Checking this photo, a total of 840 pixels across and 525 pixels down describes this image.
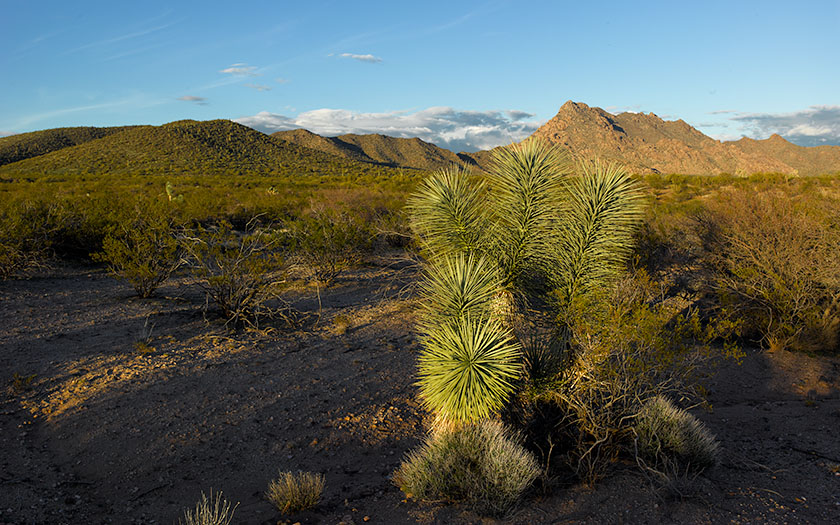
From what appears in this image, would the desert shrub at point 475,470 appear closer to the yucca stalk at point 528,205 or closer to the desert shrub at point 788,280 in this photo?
the yucca stalk at point 528,205

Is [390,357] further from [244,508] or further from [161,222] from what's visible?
[161,222]

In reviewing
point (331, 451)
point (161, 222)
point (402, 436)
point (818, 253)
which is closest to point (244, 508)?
point (331, 451)

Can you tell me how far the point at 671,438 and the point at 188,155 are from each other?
5851cm

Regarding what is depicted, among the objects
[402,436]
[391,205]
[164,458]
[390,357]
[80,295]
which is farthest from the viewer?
[391,205]

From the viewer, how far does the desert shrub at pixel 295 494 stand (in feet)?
14.0

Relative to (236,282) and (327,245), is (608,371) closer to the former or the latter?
(236,282)

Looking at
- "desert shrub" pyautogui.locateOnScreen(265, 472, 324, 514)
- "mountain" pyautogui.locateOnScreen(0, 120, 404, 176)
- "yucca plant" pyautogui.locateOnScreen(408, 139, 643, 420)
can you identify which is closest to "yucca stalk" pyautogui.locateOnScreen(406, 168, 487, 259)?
"yucca plant" pyautogui.locateOnScreen(408, 139, 643, 420)

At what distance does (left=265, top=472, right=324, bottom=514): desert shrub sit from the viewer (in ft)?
14.0

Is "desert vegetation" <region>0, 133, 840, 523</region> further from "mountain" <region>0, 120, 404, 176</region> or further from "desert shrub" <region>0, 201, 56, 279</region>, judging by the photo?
"mountain" <region>0, 120, 404, 176</region>

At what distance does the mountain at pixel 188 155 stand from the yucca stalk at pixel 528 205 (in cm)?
4741

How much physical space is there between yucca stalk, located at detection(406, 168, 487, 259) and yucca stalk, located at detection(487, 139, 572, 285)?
27 centimetres

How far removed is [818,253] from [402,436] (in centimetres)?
838

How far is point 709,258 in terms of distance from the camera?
11430mm

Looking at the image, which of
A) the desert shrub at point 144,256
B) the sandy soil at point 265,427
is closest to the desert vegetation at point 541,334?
the sandy soil at point 265,427
